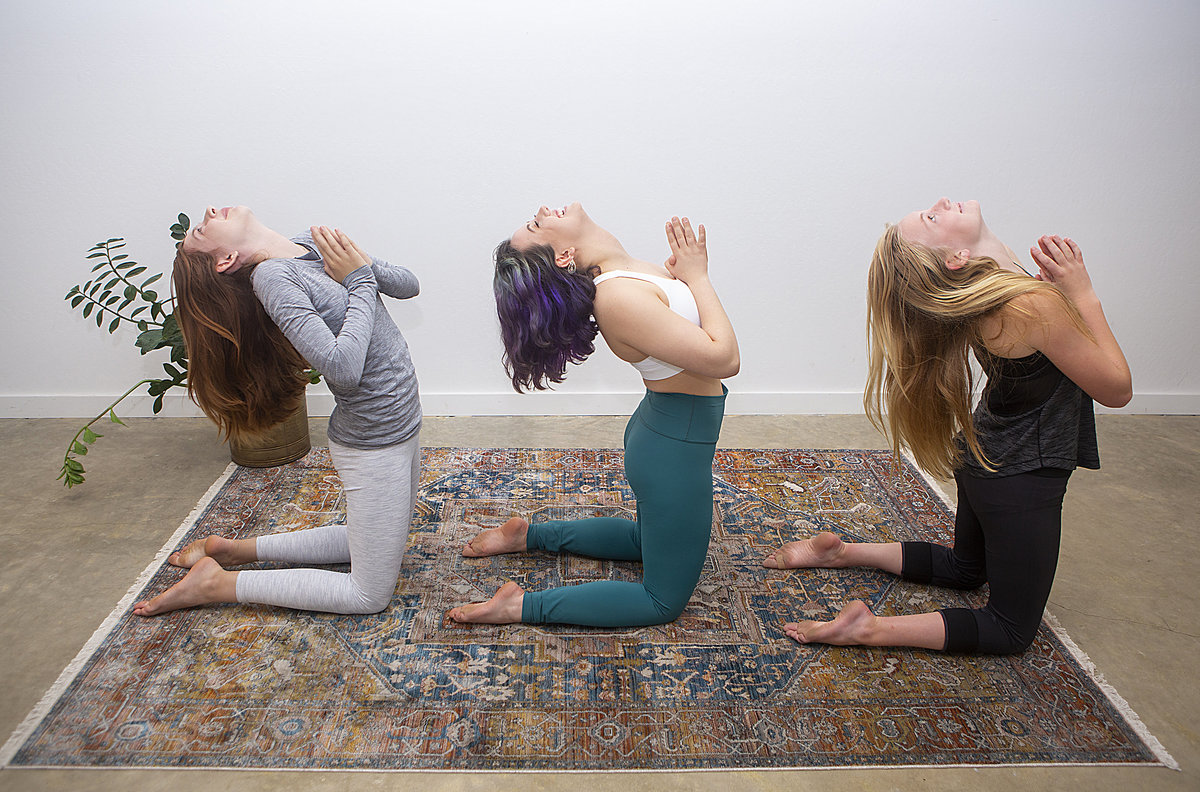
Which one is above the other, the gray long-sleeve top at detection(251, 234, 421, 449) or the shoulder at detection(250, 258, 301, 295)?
the shoulder at detection(250, 258, 301, 295)

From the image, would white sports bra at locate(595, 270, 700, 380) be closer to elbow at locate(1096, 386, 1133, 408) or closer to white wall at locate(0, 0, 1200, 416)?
elbow at locate(1096, 386, 1133, 408)

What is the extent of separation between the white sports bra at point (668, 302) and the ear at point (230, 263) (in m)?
0.83

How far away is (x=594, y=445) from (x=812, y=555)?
1.12m

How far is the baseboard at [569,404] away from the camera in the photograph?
350 cm

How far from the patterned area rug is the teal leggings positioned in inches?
2.9

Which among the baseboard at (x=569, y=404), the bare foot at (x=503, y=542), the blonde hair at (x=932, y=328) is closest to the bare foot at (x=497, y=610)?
the bare foot at (x=503, y=542)

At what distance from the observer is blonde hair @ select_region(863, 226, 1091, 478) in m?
1.80

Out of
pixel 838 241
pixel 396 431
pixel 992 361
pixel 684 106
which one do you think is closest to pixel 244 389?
pixel 396 431

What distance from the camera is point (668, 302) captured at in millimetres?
1861

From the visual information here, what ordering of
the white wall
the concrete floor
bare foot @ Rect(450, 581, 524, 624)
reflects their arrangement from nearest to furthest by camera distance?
the concrete floor < bare foot @ Rect(450, 581, 524, 624) < the white wall

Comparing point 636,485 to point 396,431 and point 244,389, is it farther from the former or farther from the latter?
point 244,389

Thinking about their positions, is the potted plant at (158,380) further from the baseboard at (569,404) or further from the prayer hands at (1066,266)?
the prayer hands at (1066,266)

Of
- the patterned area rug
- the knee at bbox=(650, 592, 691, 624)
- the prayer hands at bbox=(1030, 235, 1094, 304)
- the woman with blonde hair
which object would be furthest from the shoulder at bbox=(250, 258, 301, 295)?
the prayer hands at bbox=(1030, 235, 1094, 304)

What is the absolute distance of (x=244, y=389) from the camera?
6.66 ft
